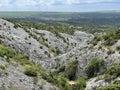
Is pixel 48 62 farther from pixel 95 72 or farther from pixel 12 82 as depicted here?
pixel 12 82

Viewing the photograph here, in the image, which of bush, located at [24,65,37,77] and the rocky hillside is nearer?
the rocky hillside

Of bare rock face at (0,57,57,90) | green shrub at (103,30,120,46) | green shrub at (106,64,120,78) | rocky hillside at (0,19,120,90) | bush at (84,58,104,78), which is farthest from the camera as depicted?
green shrub at (103,30,120,46)

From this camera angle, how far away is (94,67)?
68.1 m

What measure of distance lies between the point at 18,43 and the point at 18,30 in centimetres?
1525

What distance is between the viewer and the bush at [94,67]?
67.6m

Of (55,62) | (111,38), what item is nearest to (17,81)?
(111,38)

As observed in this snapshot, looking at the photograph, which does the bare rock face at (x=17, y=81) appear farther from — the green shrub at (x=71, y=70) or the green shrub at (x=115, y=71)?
the green shrub at (x=71, y=70)

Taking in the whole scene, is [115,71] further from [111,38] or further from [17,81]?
[17,81]

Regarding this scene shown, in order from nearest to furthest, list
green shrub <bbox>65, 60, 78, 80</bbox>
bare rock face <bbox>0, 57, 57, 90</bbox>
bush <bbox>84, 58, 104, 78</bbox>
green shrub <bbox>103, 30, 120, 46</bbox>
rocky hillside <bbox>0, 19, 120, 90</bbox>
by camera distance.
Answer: bare rock face <bbox>0, 57, 57, 90</bbox> < rocky hillside <bbox>0, 19, 120, 90</bbox> < bush <bbox>84, 58, 104, 78</bbox> < green shrub <bbox>65, 60, 78, 80</bbox> < green shrub <bbox>103, 30, 120, 46</bbox>

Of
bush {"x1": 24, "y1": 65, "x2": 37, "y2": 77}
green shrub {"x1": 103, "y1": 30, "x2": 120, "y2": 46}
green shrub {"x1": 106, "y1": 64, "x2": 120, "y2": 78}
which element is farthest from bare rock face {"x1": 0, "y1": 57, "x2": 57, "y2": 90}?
green shrub {"x1": 103, "y1": 30, "x2": 120, "y2": 46}

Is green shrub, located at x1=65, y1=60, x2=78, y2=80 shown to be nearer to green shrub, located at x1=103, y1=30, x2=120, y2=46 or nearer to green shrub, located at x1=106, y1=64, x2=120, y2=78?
green shrub, located at x1=103, y1=30, x2=120, y2=46

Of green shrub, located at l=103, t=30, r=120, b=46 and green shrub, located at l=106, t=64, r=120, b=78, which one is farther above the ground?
green shrub, located at l=103, t=30, r=120, b=46

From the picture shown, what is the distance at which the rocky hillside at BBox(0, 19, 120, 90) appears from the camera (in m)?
45.1

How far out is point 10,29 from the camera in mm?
100500
